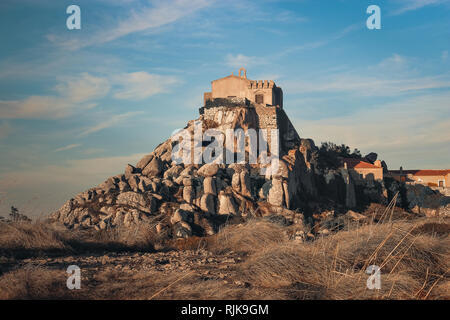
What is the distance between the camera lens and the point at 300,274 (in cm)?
867

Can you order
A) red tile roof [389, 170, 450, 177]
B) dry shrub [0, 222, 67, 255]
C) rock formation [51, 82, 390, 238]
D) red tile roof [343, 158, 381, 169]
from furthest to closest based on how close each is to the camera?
1. red tile roof [389, 170, 450, 177]
2. red tile roof [343, 158, 381, 169]
3. rock formation [51, 82, 390, 238]
4. dry shrub [0, 222, 67, 255]

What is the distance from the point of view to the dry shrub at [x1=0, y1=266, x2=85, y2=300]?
287 inches

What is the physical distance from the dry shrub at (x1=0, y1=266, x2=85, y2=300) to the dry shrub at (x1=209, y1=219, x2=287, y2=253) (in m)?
5.93

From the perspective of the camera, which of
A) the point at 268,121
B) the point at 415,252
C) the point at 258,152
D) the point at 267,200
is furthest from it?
the point at 268,121

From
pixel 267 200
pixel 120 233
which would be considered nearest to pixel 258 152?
pixel 267 200

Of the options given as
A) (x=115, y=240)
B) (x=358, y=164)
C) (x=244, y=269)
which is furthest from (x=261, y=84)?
(x=244, y=269)

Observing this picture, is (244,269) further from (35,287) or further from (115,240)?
(115,240)

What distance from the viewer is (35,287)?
7672 millimetres

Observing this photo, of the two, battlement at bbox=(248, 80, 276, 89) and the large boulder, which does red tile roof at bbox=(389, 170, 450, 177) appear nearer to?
battlement at bbox=(248, 80, 276, 89)

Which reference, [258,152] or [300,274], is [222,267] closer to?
[300,274]

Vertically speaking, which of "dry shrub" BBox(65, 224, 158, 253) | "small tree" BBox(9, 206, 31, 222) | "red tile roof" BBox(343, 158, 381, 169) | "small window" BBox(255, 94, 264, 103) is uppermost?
"small window" BBox(255, 94, 264, 103)

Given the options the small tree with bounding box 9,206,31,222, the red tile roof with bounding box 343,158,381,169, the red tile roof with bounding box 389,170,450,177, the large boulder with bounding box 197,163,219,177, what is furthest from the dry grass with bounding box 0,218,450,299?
the red tile roof with bounding box 389,170,450,177

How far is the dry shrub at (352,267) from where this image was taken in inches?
307
